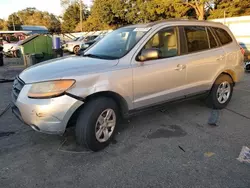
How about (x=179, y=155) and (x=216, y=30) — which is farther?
(x=216, y=30)

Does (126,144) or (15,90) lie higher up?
(15,90)

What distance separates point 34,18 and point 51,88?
8544 cm

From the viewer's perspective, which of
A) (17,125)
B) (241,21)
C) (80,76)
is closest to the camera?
(80,76)

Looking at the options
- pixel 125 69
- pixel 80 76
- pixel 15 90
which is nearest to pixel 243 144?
pixel 125 69

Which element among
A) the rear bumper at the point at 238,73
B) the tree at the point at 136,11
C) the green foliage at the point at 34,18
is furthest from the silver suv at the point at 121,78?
the green foliage at the point at 34,18

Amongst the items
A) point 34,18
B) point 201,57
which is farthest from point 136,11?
point 34,18

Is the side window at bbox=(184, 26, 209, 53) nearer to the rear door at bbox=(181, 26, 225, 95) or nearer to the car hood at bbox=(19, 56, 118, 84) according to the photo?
the rear door at bbox=(181, 26, 225, 95)

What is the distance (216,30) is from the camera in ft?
15.9

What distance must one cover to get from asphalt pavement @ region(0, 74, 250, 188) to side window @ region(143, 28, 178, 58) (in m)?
1.27

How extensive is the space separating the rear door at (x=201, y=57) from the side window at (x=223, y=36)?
0.18 m

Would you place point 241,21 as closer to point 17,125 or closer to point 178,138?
point 178,138

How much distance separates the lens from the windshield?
3699 millimetres

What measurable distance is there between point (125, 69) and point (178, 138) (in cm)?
137

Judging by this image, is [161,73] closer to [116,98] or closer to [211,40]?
[116,98]
